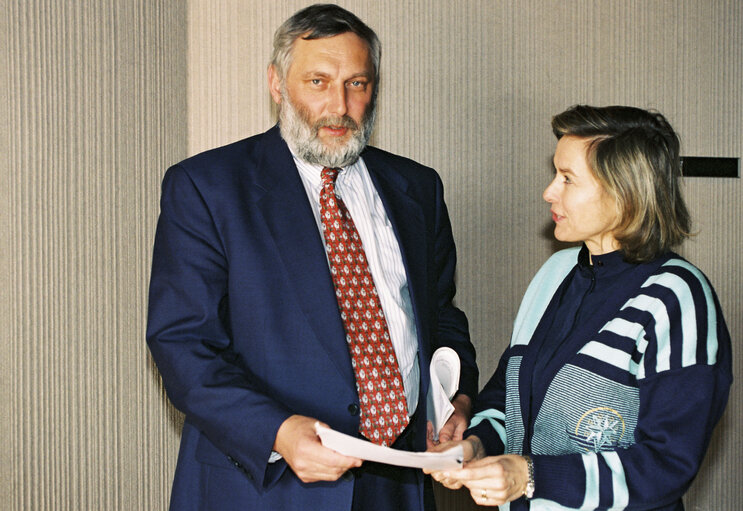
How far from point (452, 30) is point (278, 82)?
3.94ft

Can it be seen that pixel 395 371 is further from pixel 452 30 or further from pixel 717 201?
pixel 717 201

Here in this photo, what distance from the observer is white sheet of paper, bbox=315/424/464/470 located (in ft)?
4.61

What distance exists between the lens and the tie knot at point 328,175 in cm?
204

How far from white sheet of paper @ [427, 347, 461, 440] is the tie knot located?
0.57m

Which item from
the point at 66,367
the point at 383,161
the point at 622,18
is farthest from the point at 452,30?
the point at 66,367

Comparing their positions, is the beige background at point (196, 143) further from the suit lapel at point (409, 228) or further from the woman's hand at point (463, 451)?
the woman's hand at point (463, 451)

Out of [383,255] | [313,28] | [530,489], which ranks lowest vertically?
[530,489]

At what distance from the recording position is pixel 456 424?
204 centimetres

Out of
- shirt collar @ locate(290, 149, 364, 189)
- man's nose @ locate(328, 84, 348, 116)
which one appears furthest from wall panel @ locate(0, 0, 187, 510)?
man's nose @ locate(328, 84, 348, 116)

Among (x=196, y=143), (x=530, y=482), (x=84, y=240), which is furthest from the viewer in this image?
(x=196, y=143)

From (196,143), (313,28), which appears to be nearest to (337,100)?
(313,28)

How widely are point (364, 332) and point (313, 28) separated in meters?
0.86

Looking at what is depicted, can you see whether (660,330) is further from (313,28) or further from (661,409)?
(313,28)

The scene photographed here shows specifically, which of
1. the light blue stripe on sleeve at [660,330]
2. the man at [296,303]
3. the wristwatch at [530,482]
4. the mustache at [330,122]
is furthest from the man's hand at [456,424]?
the mustache at [330,122]
